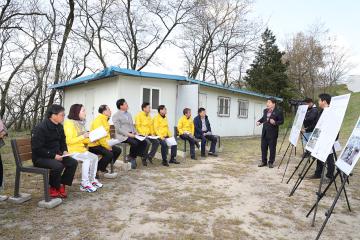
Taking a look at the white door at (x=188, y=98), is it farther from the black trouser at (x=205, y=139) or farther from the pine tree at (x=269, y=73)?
the pine tree at (x=269, y=73)

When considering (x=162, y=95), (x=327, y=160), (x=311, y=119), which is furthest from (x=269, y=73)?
(x=327, y=160)

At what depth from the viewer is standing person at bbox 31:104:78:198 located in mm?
4129

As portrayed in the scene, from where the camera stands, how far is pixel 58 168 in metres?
4.14

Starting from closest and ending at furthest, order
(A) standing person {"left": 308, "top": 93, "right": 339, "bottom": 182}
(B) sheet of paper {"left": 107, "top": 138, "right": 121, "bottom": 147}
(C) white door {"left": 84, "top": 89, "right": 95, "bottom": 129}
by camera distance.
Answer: (A) standing person {"left": 308, "top": 93, "right": 339, "bottom": 182}, (B) sheet of paper {"left": 107, "top": 138, "right": 121, "bottom": 147}, (C) white door {"left": 84, "top": 89, "right": 95, "bottom": 129}

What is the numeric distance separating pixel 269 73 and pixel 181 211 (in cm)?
2469

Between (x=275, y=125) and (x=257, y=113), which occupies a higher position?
(x=257, y=113)

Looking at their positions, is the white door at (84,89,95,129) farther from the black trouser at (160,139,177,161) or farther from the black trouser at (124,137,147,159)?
the black trouser at (124,137,147,159)

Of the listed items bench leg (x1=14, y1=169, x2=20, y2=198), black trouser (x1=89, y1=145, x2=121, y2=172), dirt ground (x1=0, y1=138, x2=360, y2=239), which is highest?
black trouser (x1=89, y1=145, x2=121, y2=172)

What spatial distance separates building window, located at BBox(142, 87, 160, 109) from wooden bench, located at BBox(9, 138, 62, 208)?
25.2 feet

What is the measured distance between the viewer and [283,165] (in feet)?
25.5

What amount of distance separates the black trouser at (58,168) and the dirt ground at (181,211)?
30cm

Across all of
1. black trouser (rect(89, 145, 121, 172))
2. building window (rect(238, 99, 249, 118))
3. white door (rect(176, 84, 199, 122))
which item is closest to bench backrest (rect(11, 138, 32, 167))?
black trouser (rect(89, 145, 121, 172))

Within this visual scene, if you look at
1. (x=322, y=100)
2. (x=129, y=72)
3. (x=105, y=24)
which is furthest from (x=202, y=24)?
(x=322, y=100)

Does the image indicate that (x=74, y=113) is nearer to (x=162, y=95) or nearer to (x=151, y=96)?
(x=151, y=96)
